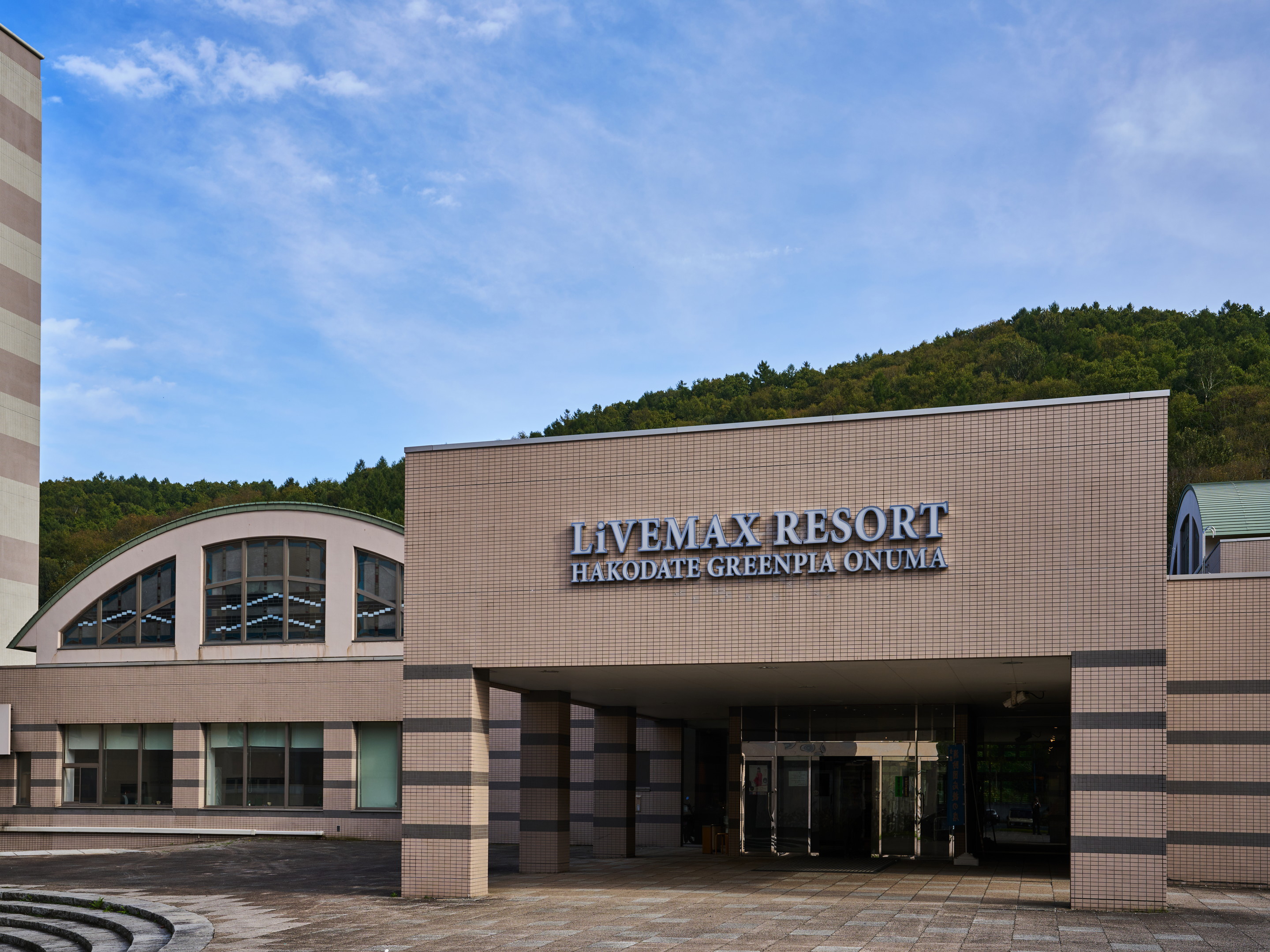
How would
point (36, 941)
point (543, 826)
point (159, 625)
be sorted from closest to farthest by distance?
point (36, 941)
point (543, 826)
point (159, 625)

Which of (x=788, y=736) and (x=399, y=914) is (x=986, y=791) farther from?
(x=399, y=914)

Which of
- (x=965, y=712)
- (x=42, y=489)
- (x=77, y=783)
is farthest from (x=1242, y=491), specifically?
(x=42, y=489)

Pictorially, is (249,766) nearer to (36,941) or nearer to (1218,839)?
(36,941)

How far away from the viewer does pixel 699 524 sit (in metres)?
17.3

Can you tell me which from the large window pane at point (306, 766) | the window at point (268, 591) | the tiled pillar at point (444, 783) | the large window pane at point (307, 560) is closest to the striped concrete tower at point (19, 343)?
the window at point (268, 591)

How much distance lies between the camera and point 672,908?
16.5m

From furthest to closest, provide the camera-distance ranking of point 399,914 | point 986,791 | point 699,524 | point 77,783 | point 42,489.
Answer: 1. point 42,489
2. point 77,783
3. point 986,791
4. point 699,524
5. point 399,914

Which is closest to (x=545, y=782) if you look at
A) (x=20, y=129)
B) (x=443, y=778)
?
(x=443, y=778)

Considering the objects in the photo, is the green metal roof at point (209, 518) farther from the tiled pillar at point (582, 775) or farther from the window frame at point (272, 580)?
the tiled pillar at point (582, 775)

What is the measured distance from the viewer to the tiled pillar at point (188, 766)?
104 feet

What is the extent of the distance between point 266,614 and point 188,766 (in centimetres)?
441

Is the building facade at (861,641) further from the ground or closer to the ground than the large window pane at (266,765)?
further from the ground

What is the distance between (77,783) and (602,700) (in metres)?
17.3

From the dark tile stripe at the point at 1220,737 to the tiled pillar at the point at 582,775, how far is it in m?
13.9
